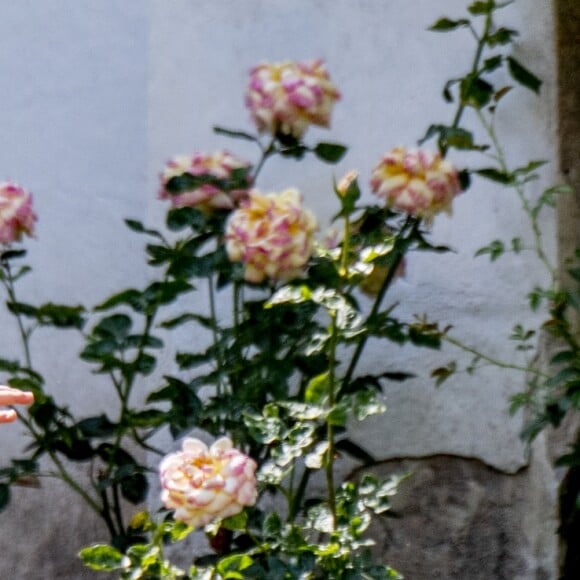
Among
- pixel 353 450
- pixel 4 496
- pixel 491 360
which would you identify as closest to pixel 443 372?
pixel 491 360

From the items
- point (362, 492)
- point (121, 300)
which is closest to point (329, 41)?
point (121, 300)

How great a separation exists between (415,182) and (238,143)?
54cm

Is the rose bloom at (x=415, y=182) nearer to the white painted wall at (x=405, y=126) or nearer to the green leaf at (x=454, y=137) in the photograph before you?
the green leaf at (x=454, y=137)

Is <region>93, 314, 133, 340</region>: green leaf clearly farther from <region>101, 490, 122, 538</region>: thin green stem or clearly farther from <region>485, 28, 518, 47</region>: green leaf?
<region>485, 28, 518, 47</region>: green leaf

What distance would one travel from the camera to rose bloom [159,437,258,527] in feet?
5.36

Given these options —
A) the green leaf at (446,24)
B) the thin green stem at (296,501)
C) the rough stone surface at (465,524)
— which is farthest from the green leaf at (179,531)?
the green leaf at (446,24)

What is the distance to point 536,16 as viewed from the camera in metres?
2.30

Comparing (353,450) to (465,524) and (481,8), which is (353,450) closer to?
(465,524)

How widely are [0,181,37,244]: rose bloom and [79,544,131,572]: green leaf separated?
0.65 metres

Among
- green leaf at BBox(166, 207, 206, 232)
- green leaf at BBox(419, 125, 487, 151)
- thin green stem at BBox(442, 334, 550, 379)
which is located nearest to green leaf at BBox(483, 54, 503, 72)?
green leaf at BBox(419, 125, 487, 151)

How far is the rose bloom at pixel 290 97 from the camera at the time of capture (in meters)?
1.98

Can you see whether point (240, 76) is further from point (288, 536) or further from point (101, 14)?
point (288, 536)

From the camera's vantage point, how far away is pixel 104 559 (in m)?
1.70

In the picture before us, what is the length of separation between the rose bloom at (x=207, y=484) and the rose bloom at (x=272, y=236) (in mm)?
305
